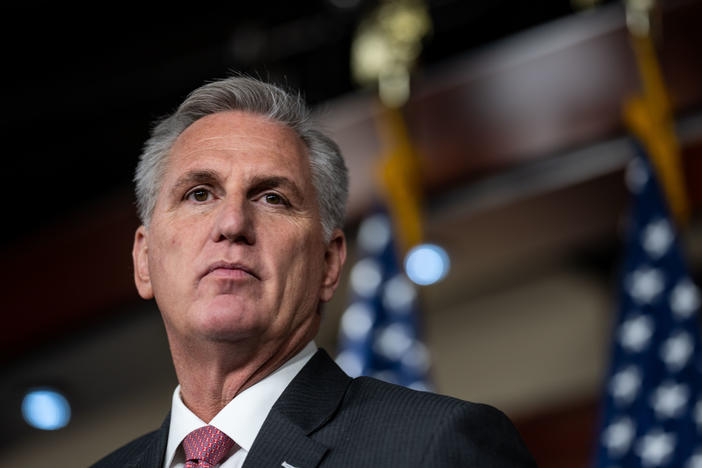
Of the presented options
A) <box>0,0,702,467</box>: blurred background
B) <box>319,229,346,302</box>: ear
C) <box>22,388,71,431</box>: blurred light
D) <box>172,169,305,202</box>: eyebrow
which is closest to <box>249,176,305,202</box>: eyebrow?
<box>172,169,305,202</box>: eyebrow

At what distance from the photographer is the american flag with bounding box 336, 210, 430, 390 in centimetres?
365

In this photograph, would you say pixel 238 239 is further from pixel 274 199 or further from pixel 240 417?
pixel 240 417

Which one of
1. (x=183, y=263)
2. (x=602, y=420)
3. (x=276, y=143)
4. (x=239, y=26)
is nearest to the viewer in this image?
(x=183, y=263)

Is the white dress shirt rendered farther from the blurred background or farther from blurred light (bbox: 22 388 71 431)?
blurred light (bbox: 22 388 71 431)

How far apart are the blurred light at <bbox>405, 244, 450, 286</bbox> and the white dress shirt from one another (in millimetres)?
2593

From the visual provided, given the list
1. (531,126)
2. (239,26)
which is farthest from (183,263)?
(239,26)

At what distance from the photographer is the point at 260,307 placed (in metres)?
1.51

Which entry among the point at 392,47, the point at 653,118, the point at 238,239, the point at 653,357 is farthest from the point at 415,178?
the point at 238,239

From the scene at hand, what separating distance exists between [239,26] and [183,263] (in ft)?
11.6

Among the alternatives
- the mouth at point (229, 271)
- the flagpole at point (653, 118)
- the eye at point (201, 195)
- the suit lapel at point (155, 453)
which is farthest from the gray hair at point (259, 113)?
the flagpole at point (653, 118)

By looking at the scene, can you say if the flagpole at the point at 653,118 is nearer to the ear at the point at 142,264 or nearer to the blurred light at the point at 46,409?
the ear at the point at 142,264

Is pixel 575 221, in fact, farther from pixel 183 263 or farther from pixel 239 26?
pixel 183 263

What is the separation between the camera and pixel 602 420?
131 inches

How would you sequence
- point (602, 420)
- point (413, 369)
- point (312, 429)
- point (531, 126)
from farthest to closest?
point (531, 126) → point (413, 369) → point (602, 420) → point (312, 429)
